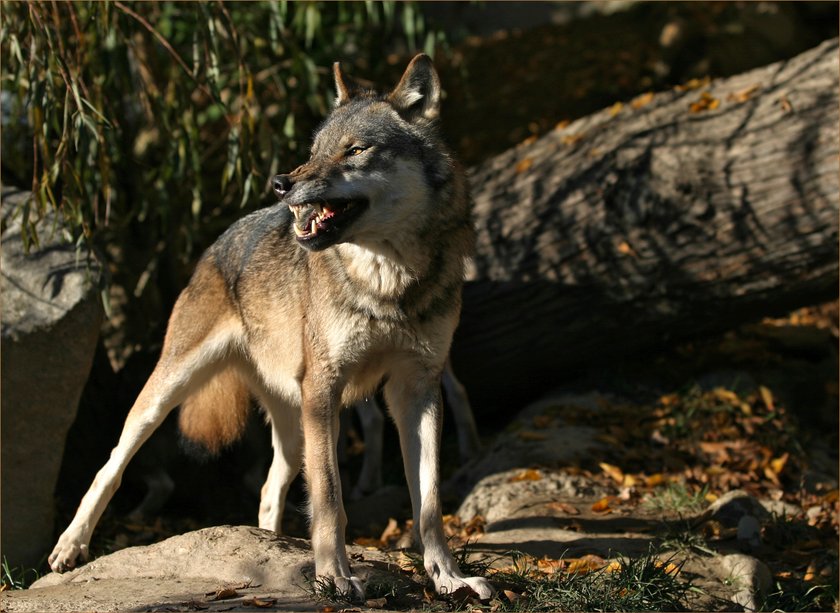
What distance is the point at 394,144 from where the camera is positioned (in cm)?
486

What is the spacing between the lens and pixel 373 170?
476 cm

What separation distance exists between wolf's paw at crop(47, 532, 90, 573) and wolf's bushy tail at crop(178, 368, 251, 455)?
3.20 feet

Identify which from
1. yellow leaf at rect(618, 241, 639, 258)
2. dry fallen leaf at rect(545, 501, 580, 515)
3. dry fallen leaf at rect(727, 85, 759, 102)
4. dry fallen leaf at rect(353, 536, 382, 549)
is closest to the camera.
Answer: dry fallen leaf at rect(545, 501, 580, 515)

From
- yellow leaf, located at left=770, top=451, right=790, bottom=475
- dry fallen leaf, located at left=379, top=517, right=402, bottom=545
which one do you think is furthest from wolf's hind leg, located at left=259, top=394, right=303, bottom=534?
yellow leaf, located at left=770, top=451, right=790, bottom=475

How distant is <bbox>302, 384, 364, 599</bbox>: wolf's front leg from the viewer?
464 cm

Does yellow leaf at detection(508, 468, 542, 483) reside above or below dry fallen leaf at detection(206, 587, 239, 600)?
below

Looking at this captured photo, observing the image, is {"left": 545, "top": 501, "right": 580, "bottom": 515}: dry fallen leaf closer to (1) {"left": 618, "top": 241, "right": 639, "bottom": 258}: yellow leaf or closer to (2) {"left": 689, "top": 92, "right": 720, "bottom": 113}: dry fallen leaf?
(1) {"left": 618, "top": 241, "right": 639, "bottom": 258}: yellow leaf

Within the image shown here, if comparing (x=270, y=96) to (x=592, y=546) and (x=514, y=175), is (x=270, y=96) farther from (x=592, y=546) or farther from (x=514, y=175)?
(x=592, y=546)

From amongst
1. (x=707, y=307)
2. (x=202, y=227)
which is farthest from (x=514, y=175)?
(x=202, y=227)

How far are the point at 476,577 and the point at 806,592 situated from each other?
1961mm

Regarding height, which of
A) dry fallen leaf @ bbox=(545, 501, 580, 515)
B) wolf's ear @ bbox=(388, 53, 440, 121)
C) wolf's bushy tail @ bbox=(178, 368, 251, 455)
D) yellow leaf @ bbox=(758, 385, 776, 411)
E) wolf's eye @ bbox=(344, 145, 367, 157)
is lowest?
yellow leaf @ bbox=(758, 385, 776, 411)

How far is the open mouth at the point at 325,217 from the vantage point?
4613 millimetres

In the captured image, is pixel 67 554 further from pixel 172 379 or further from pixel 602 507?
pixel 602 507

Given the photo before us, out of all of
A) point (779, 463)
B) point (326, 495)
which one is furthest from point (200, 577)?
point (779, 463)
